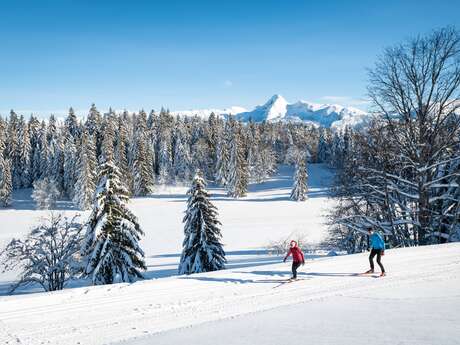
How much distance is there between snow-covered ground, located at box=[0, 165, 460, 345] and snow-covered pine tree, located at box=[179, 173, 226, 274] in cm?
951

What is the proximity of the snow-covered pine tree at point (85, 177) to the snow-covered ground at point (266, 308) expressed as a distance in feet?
177

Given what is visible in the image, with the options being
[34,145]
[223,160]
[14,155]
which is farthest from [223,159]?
[14,155]

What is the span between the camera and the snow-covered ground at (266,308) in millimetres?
7578

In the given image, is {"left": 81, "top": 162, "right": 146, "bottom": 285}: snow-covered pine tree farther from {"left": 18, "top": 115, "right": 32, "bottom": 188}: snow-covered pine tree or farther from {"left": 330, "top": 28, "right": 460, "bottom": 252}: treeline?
{"left": 18, "top": 115, "right": 32, "bottom": 188}: snow-covered pine tree

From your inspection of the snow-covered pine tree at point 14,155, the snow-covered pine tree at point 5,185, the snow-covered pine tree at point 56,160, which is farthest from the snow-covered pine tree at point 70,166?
the snow-covered pine tree at point 14,155

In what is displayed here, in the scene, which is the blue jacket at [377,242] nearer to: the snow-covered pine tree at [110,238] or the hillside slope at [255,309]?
the hillside slope at [255,309]

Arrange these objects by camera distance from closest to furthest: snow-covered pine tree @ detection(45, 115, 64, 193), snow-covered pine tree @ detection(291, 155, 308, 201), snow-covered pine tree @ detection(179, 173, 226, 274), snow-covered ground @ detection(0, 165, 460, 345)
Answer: snow-covered ground @ detection(0, 165, 460, 345) < snow-covered pine tree @ detection(179, 173, 226, 274) < snow-covered pine tree @ detection(291, 155, 308, 201) < snow-covered pine tree @ detection(45, 115, 64, 193)

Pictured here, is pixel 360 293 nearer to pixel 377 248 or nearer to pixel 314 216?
pixel 377 248

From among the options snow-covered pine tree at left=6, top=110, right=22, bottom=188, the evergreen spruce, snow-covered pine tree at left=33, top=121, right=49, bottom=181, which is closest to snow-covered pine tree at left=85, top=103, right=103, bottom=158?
snow-covered pine tree at left=33, top=121, right=49, bottom=181

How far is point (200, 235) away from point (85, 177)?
148ft

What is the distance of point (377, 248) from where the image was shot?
12961mm

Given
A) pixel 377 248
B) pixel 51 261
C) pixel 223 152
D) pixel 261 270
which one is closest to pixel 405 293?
pixel 377 248

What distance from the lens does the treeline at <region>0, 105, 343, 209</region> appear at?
218 feet

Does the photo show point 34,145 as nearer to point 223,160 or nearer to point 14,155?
point 14,155
